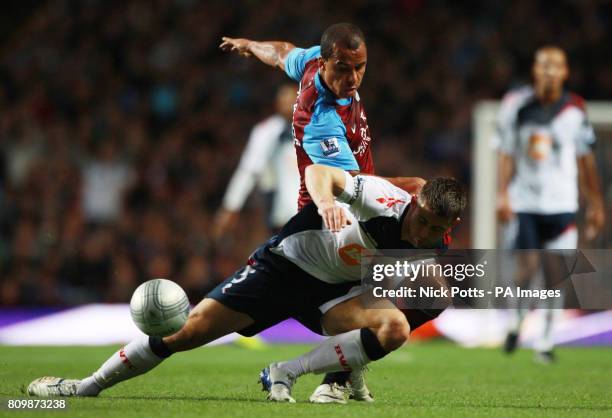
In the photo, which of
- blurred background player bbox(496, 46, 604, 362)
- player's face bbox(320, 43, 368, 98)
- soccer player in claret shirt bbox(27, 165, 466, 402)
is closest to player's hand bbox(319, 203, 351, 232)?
soccer player in claret shirt bbox(27, 165, 466, 402)

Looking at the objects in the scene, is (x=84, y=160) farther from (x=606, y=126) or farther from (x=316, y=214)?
(x=316, y=214)

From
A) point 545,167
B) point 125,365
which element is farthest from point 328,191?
point 545,167

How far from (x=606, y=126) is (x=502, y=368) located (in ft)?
13.7

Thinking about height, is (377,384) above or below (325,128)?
below

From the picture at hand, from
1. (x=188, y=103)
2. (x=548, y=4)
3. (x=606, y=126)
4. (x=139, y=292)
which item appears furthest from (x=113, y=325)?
(x=548, y=4)

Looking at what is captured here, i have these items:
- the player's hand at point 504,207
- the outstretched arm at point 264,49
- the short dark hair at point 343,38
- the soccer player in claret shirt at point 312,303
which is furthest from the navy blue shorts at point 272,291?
the player's hand at point 504,207

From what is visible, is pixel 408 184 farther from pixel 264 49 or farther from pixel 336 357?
pixel 264 49

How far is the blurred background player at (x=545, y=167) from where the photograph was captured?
1044 cm

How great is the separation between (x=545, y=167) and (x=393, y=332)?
4.54 m

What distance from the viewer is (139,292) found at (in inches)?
255

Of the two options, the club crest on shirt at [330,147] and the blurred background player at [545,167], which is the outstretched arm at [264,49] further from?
the blurred background player at [545,167]

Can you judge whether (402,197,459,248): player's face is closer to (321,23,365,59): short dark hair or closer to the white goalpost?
(321,23,365,59): short dark hair

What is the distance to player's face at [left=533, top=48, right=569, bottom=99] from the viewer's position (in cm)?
1016

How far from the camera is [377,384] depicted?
A: 321 inches
